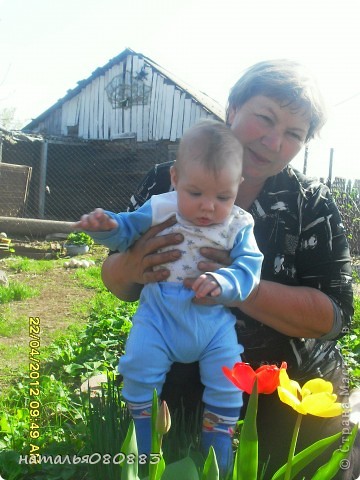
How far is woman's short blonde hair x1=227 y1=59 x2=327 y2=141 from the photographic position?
187 cm

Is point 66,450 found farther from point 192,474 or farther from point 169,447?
point 192,474

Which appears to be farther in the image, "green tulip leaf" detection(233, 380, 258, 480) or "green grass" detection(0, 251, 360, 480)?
"green grass" detection(0, 251, 360, 480)

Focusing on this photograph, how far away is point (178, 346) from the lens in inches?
62.9

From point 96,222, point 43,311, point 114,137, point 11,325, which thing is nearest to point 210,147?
point 96,222

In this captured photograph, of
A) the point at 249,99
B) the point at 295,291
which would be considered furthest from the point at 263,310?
the point at 249,99

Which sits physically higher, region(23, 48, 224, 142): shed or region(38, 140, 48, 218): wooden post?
region(23, 48, 224, 142): shed

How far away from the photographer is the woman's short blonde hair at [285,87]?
187 centimetres

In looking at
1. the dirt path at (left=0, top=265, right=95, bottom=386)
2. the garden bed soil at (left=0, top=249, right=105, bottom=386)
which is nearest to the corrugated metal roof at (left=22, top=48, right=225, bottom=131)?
the garden bed soil at (left=0, top=249, right=105, bottom=386)

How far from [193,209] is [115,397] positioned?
686 millimetres

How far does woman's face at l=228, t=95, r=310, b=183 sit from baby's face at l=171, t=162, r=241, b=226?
33cm

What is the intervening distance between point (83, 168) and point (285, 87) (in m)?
14.7

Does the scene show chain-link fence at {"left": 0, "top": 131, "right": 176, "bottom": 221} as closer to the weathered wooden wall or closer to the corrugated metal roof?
the weathered wooden wall

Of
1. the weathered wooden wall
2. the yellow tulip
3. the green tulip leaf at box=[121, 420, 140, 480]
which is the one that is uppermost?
the weathered wooden wall

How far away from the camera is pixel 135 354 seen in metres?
1.57
